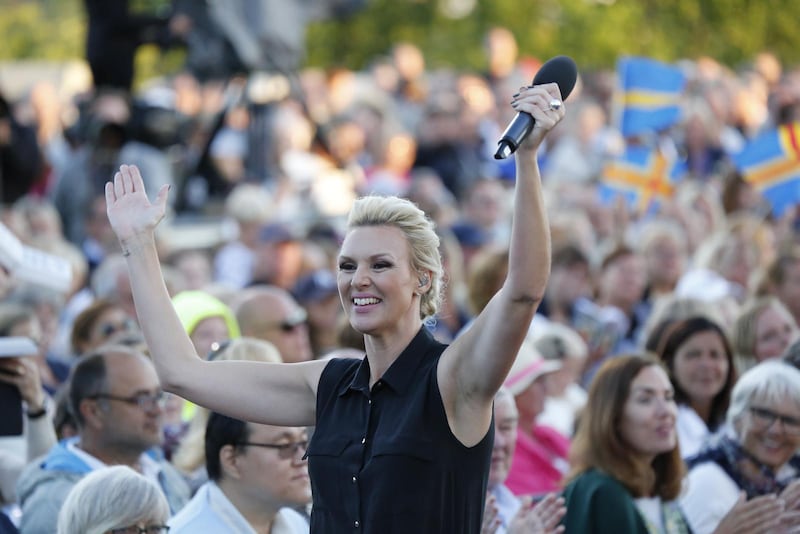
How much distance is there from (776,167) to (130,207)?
373 inches

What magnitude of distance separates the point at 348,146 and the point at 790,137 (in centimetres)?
528

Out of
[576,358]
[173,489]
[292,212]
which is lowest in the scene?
[173,489]

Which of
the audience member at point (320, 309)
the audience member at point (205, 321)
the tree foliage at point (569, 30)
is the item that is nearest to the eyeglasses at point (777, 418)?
the audience member at point (205, 321)

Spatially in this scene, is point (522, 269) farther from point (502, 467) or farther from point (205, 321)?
point (205, 321)

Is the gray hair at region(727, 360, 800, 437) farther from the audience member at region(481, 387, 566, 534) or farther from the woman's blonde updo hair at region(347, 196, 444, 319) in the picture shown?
the woman's blonde updo hair at region(347, 196, 444, 319)

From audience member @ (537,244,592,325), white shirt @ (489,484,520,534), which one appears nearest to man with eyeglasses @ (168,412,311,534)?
white shirt @ (489,484,520,534)

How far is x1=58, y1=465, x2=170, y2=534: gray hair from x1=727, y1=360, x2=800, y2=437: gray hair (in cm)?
264

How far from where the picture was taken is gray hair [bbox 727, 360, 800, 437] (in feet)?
21.2

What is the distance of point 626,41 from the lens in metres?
25.2

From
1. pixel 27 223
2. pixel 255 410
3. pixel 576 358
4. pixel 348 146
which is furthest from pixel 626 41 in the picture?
pixel 255 410

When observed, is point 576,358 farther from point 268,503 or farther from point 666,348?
point 268,503

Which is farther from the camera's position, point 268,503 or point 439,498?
point 268,503

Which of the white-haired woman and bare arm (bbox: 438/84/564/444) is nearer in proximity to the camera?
bare arm (bbox: 438/84/564/444)

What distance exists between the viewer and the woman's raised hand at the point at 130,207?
4.13 meters
